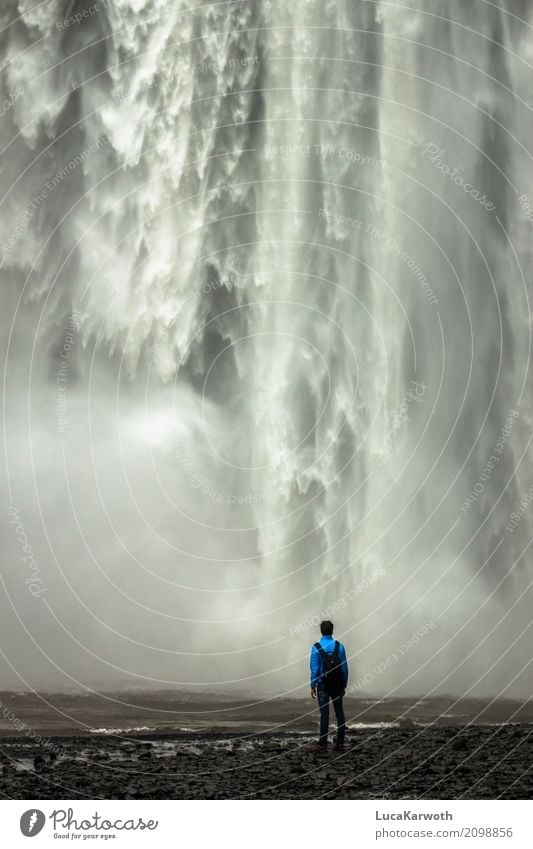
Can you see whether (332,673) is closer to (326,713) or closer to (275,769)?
(326,713)

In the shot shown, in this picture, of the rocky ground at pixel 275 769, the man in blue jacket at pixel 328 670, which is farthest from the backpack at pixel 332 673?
the rocky ground at pixel 275 769

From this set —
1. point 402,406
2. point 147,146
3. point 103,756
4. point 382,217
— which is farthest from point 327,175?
point 103,756

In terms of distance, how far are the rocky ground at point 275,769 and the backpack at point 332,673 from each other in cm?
122

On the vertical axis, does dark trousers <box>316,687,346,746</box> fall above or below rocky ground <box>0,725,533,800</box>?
above

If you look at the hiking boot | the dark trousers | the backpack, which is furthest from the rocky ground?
the backpack

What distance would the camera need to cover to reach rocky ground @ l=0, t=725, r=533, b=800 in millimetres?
13852

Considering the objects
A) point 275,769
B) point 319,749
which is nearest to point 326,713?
point 319,749
